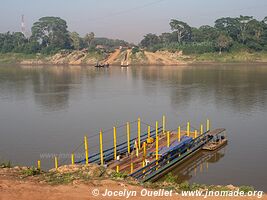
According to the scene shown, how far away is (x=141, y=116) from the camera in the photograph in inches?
1358

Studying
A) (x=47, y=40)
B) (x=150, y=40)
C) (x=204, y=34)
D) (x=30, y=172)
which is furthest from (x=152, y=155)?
(x=47, y=40)

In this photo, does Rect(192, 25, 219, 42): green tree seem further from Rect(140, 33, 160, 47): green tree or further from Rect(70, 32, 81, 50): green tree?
Rect(70, 32, 81, 50): green tree

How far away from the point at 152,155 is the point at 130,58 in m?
100

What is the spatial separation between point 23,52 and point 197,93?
109 m

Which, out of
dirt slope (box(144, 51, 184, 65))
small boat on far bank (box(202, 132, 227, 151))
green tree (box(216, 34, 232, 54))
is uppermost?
green tree (box(216, 34, 232, 54))

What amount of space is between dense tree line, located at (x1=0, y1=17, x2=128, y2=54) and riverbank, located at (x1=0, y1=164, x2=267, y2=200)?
393ft

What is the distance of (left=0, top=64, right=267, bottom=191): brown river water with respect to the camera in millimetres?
21984

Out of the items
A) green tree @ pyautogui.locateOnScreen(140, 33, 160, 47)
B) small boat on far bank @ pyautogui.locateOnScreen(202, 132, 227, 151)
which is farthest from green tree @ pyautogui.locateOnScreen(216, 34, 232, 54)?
small boat on far bank @ pyautogui.locateOnScreen(202, 132, 227, 151)

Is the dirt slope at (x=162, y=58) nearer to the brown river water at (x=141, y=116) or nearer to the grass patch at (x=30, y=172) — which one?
the brown river water at (x=141, y=116)

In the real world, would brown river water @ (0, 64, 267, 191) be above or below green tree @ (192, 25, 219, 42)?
below

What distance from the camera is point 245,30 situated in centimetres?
11850

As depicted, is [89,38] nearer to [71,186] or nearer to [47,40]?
[47,40]

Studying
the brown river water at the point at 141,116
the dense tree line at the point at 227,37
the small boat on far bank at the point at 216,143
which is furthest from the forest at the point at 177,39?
the small boat on far bank at the point at 216,143

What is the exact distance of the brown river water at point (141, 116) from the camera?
22.0m
